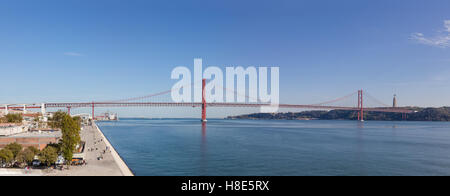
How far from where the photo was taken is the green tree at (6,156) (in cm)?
1342

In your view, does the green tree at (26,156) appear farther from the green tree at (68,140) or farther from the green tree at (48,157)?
the green tree at (68,140)

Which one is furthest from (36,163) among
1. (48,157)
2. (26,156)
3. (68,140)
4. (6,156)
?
(68,140)

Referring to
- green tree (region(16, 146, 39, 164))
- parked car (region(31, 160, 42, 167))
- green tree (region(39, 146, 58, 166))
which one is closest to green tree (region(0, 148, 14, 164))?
green tree (region(16, 146, 39, 164))

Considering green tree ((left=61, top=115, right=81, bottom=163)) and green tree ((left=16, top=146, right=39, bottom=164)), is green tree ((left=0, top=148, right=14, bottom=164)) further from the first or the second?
green tree ((left=61, top=115, right=81, bottom=163))

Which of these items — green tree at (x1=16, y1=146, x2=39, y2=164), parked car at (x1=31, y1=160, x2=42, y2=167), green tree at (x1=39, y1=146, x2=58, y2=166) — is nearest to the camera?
green tree at (x1=39, y1=146, x2=58, y2=166)

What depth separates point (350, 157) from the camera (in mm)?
19500

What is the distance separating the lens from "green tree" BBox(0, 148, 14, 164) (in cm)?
1342

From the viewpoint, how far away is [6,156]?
1352 centimetres

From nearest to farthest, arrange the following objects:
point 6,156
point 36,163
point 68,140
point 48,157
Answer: point 6,156 → point 48,157 → point 36,163 → point 68,140

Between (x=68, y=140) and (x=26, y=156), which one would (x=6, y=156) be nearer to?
(x=26, y=156)

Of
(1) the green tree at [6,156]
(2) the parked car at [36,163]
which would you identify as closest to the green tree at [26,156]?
(2) the parked car at [36,163]
